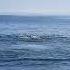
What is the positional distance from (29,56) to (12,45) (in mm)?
5840

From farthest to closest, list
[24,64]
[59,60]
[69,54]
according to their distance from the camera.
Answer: [69,54] < [59,60] < [24,64]

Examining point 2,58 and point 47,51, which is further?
point 47,51

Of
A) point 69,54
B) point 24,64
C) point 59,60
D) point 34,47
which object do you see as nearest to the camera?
point 24,64

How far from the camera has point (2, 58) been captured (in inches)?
934

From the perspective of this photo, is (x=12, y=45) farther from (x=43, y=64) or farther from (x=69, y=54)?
(x=43, y=64)

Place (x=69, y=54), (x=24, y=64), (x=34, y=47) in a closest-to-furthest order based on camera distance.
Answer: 1. (x=24, y=64)
2. (x=69, y=54)
3. (x=34, y=47)

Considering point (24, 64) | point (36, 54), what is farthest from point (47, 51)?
point (24, 64)

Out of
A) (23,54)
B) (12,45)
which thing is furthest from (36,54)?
(12,45)

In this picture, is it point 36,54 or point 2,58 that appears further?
point 36,54

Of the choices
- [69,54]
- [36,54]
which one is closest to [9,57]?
[36,54]

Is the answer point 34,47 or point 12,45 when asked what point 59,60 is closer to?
point 34,47

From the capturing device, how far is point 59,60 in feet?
76.4

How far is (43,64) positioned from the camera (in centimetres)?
2194

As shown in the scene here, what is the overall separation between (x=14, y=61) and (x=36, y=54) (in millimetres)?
3285
